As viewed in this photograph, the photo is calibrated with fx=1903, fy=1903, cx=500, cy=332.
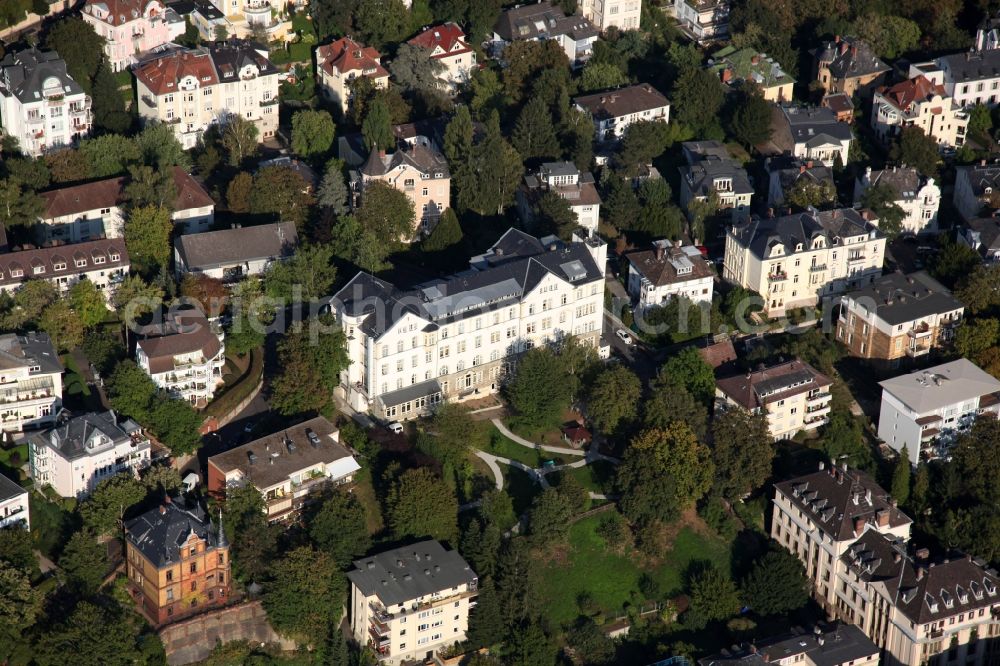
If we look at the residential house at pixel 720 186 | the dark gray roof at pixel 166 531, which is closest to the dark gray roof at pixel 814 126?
the residential house at pixel 720 186

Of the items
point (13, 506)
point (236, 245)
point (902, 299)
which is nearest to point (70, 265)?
point (236, 245)

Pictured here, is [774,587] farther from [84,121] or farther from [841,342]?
[84,121]

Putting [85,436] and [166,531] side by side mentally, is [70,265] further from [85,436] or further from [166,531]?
[166,531]

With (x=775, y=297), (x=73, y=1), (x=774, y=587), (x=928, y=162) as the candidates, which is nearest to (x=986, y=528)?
(x=774, y=587)

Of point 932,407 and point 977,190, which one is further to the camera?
point 977,190

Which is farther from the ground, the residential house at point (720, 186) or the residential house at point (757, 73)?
the residential house at point (757, 73)

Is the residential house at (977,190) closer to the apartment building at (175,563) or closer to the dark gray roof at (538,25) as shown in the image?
the dark gray roof at (538,25)
